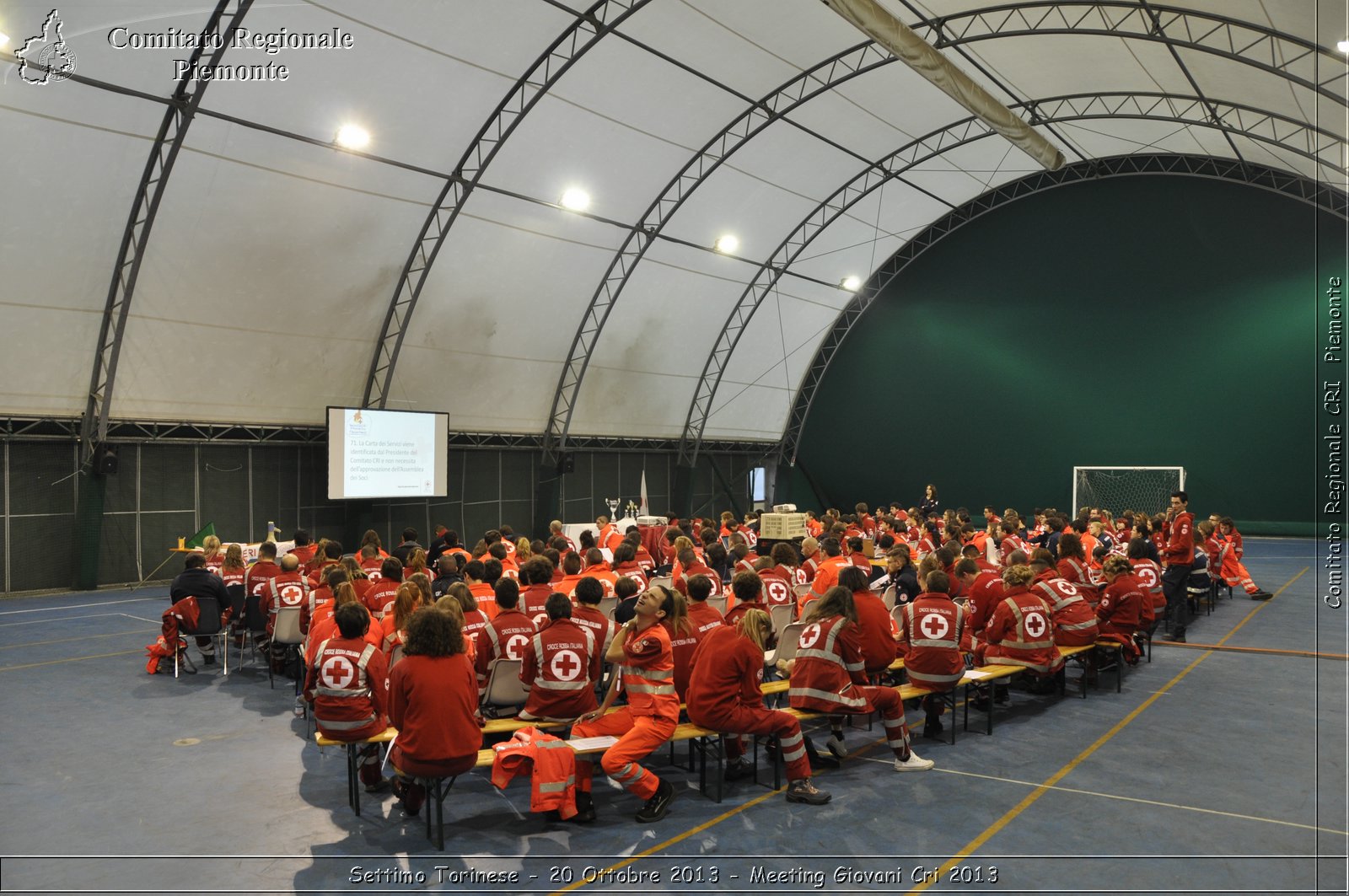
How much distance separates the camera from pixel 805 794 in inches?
225

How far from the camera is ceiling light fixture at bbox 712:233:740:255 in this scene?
22.7 meters

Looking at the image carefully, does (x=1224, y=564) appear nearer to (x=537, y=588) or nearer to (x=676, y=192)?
(x=537, y=588)

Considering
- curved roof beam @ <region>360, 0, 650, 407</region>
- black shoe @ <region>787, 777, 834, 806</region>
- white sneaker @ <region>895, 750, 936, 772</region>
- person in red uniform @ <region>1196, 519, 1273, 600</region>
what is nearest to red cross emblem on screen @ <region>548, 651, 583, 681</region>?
black shoe @ <region>787, 777, 834, 806</region>

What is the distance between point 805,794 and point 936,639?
189cm

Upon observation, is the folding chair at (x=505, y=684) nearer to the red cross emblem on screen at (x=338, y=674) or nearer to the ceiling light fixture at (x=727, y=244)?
the red cross emblem on screen at (x=338, y=674)

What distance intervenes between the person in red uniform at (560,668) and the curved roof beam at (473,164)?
489 inches

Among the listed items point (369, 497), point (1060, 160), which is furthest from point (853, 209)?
point (369, 497)

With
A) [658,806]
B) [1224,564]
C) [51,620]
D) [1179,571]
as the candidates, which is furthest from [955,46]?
[51,620]

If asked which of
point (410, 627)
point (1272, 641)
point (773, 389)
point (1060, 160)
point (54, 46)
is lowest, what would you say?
point (1272, 641)

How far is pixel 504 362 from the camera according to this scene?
21.3 metres

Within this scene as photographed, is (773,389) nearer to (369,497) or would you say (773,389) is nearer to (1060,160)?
(1060,160)

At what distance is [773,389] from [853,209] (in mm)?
6580

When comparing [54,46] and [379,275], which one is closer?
[54,46]

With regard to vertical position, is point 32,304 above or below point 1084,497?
above
